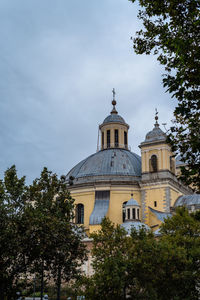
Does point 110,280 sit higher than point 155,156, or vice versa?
point 155,156

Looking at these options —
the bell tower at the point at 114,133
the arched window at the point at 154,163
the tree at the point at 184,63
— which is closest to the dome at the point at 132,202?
the arched window at the point at 154,163

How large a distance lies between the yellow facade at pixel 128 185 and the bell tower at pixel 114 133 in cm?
295

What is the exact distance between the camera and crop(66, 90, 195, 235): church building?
44.8 m

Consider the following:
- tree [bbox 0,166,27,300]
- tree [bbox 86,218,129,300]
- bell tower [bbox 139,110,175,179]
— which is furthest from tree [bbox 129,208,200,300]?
bell tower [bbox 139,110,175,179]

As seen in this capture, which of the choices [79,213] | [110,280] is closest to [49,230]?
[110,280]

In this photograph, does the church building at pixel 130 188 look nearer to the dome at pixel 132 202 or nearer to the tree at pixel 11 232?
the dome at pixel 132 202

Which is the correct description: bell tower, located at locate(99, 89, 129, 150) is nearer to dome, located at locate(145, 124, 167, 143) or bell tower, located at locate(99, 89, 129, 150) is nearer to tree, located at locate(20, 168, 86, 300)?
dome, located at locate(145, 124, 167, 143)

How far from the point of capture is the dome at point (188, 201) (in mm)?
44647

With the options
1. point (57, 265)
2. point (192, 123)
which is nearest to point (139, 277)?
point (57, 265)

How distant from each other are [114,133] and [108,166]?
249 inches

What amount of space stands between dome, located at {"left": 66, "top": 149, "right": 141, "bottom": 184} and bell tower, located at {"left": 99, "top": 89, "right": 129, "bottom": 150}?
133 cm

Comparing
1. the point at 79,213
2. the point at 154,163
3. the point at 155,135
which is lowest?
the point at 79,213

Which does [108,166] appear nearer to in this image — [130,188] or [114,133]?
[130,188]

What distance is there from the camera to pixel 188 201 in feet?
150
